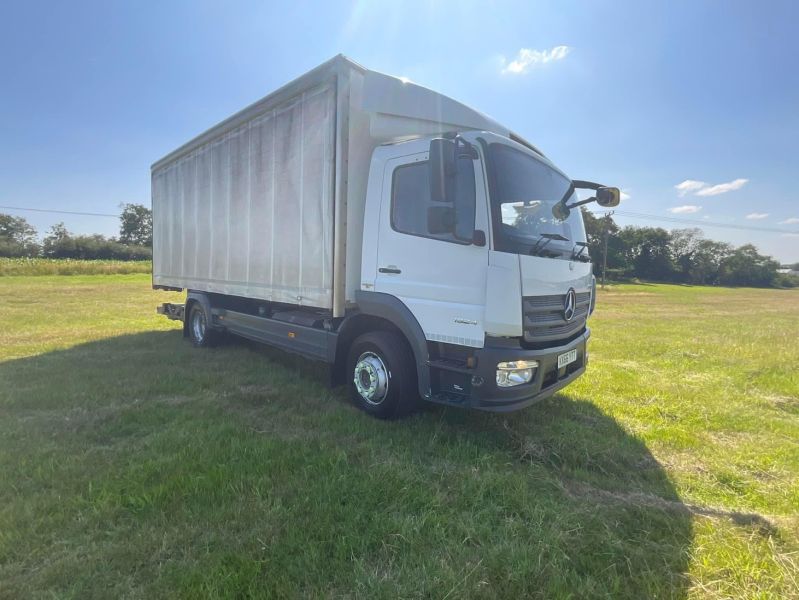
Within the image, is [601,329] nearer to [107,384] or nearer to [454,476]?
[454,476]

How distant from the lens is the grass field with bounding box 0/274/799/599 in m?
2.14

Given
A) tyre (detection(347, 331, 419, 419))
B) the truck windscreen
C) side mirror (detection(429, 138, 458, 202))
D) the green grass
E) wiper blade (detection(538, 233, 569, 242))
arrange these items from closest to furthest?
1. side mirror (detection(429, 138, 458, 202))
2. the truck windscreen
3. wiper blade (detection(538, 233, 569, 242))
4. tyre (detection(347, 331, 419, 419))
5. the green grass

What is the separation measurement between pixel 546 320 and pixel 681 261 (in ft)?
288

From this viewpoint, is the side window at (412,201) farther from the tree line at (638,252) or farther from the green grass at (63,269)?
the tree line at (638,252)

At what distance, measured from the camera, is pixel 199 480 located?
287cm

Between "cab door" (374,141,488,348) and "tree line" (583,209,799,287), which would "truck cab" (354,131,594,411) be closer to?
"cab door" (374,141,488,348)

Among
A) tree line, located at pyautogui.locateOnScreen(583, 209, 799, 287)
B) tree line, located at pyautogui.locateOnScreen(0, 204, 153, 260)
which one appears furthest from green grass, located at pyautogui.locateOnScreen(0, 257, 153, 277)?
tree line, located at pyautogui.locateOnScreen(583, 209, 799, 287)

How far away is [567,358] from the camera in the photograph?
3836 mm

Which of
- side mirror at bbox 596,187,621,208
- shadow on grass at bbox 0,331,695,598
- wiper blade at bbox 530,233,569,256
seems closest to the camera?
shadow on grass at bbox 0,331,695,598

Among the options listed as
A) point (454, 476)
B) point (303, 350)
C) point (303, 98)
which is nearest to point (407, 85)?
point (303, 98)

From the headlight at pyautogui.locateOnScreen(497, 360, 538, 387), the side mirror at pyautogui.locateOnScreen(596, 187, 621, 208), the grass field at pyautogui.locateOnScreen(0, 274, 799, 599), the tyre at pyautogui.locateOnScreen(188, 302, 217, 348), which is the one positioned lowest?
the grass field at pyautogui.locateOnScreen(0, 274, 799, 599)

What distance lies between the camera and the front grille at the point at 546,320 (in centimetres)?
339

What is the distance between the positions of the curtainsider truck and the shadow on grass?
0.56m

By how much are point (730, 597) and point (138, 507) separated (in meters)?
3.32
